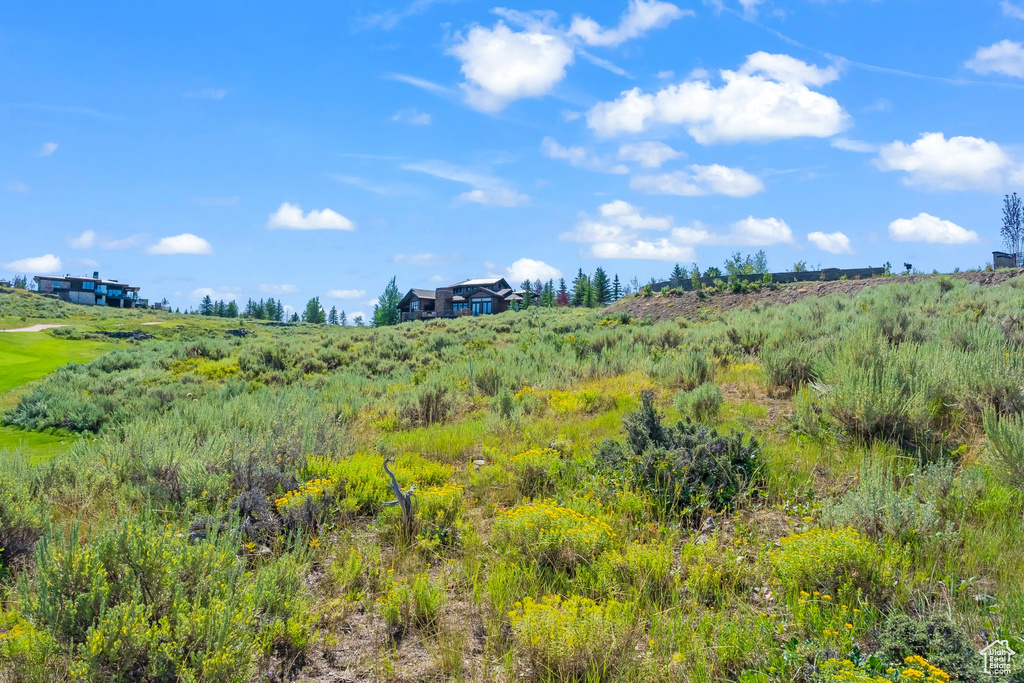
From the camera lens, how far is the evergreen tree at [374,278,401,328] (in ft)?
267

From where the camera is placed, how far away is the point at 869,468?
472 cm

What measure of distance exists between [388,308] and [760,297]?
2517 inches

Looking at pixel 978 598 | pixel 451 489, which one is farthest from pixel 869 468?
pixel 451 489

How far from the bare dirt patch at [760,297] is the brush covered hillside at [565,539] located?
49.1 feet

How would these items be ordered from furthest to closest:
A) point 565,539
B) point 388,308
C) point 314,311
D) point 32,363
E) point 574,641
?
1. point 314,311
2. point 388,308
3. point 32,363
4. point 565,539
5. point 574,641

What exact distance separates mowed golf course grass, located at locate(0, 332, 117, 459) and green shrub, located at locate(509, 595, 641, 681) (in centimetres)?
601

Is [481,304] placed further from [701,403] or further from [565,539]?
[565,539]

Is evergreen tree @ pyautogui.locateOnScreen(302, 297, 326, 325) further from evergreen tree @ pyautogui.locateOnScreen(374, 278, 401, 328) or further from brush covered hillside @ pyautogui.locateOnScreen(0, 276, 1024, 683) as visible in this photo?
brush covered hillside @ pyautogui.locateOnScreen(0, 276, 1024, 683)

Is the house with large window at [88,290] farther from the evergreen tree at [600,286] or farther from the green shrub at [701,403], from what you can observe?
the green shrub at [701,403]

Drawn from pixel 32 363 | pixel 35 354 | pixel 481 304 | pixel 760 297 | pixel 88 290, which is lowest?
pixel 32 363

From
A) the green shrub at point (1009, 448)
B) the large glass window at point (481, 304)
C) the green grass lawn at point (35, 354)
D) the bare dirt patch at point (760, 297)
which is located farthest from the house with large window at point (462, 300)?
the green shrub at point (1009, 448)

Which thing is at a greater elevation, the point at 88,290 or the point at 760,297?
the point at 88,290
